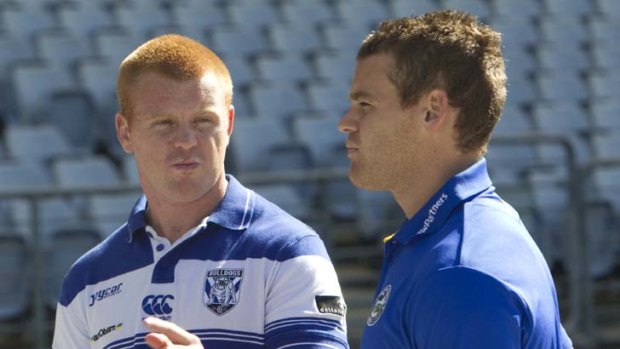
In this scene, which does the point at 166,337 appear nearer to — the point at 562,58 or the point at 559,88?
the point at 559,88

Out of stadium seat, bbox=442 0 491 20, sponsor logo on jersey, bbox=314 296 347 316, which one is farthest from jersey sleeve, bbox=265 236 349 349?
stadium seat, bbox=442 0 491 20

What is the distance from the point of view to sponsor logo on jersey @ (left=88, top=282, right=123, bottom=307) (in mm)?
2494

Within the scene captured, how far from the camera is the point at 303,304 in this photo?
230cm

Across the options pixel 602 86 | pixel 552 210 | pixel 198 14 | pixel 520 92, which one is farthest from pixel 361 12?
pixel 552 210

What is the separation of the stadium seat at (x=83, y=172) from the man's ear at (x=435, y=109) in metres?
5.35

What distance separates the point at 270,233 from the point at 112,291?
362mm

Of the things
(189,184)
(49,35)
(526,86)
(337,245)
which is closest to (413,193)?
(189,184)

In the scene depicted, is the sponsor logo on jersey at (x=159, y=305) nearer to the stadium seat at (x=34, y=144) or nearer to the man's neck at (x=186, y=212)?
the man's neck at (x=186, y=212)

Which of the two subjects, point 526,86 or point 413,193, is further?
point 526,86

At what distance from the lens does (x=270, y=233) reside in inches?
94.7

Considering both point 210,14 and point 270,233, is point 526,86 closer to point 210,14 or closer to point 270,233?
point 210,14

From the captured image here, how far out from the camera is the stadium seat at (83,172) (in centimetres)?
736

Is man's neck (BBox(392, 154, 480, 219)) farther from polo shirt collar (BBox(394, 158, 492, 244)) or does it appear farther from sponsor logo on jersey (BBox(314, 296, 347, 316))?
sponsor logo on jersey (BBox(314, 296, 347, 316))

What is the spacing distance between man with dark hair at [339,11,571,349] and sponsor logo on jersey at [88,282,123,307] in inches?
22.7
